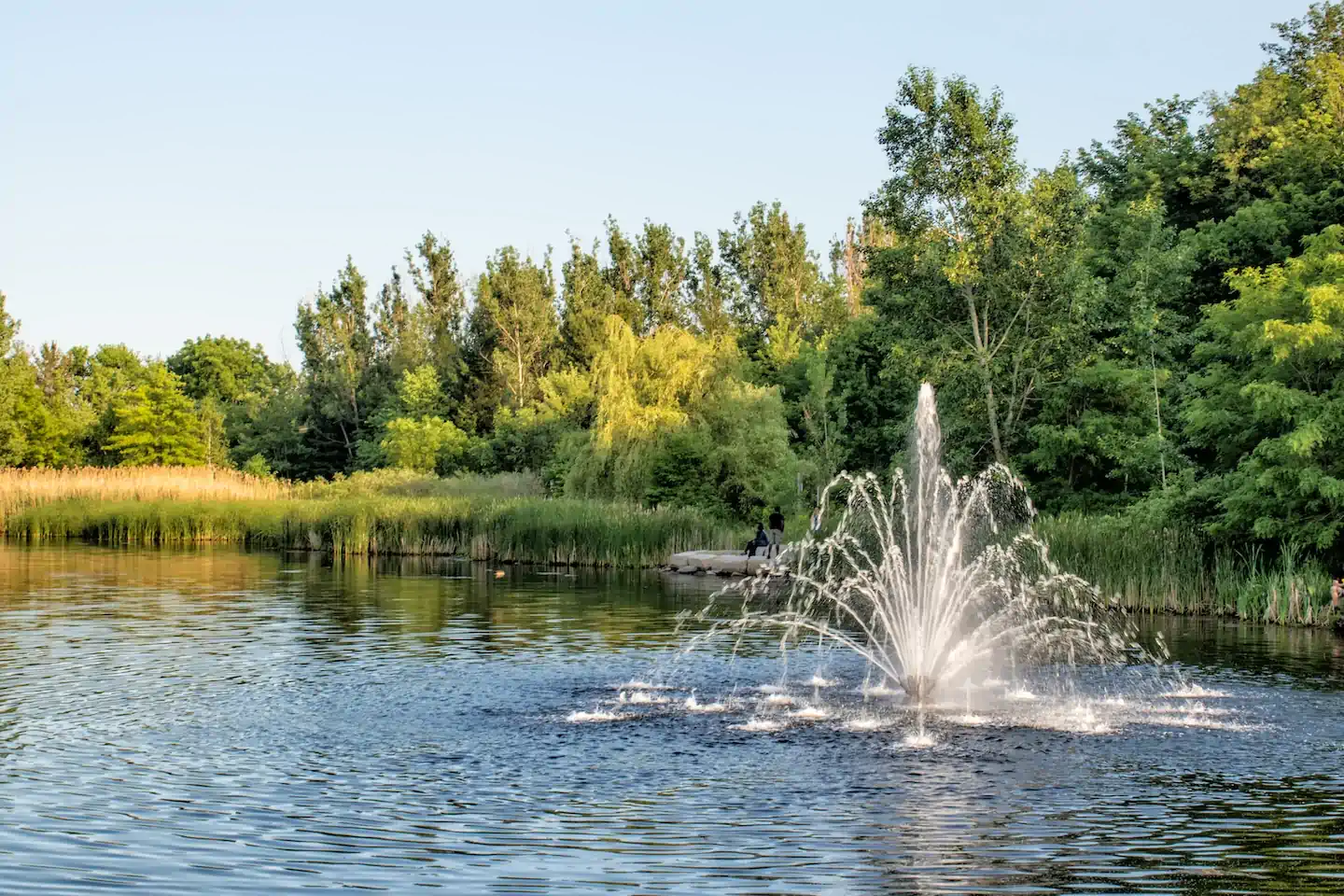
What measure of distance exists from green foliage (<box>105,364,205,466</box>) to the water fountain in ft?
187

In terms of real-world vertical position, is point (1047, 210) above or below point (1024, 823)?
above

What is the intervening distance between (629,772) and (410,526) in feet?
136

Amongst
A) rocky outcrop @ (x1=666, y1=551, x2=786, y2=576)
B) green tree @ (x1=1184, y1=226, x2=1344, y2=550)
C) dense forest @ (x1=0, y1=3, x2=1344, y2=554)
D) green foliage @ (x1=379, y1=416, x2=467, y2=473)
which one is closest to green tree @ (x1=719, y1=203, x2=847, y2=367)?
dense forest @ (x1=0, y1=3, x2=1344, y2=554)

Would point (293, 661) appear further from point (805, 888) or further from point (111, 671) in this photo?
point (805, 888)

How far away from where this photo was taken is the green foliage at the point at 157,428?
8988 cm

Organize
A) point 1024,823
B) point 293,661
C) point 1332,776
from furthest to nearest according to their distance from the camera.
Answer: point 293,661, point 1332,776, point 1024,823

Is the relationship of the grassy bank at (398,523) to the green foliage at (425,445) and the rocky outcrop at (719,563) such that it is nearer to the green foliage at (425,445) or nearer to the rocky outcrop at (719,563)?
the rocky outcrop at (719,563)

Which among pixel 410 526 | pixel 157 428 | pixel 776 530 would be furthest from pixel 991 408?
pixel 157 428

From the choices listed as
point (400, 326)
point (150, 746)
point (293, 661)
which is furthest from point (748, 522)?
point (400, 326)

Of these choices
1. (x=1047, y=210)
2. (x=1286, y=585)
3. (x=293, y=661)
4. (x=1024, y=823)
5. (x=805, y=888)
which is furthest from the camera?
(x=1047, y=210)

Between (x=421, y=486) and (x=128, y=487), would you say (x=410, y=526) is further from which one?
(x=128, y=487)

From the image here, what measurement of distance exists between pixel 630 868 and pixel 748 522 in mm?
44761

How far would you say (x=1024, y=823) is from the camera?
11.7 meters

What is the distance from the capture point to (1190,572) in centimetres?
3052
